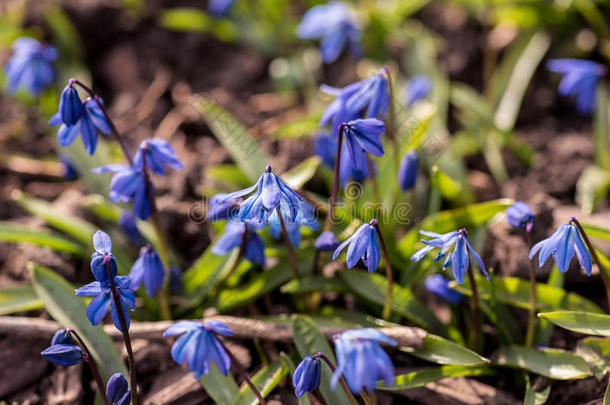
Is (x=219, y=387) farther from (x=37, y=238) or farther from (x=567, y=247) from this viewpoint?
(x=567, y=247)

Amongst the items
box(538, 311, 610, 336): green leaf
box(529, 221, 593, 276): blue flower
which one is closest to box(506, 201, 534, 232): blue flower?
box(529, 221, 593, 276): blue flower

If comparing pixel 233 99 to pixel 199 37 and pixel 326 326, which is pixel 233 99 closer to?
pixel 199 37

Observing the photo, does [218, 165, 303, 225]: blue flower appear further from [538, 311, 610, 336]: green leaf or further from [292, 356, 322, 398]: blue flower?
[538, 311, 610, 336]: green leaf

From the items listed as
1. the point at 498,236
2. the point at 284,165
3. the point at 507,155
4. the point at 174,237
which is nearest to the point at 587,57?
the point at 507,155

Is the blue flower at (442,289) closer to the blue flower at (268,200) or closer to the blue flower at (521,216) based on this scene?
the blue flower at (521,216)

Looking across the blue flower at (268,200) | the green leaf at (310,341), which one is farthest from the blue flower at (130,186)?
the green leaf at (310,341)
